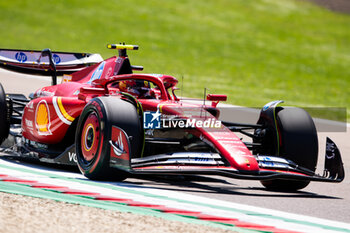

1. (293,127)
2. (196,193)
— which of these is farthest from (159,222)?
(293,127)

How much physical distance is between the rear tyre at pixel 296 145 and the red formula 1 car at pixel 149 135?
0.01m

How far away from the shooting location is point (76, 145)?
7.96 metres

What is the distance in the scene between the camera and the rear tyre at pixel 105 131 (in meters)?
7.37

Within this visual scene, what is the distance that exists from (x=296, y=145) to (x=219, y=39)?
28.3 metres

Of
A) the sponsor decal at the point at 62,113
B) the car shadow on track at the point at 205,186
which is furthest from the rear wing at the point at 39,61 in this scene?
the car shadow on track at the point at 205,186

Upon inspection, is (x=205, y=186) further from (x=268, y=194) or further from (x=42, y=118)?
(x=42, y=118)

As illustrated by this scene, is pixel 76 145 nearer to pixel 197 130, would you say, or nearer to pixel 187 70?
pixel 197 130

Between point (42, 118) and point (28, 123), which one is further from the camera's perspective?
point (28, 123)

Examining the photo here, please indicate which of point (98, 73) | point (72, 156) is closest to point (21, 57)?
point (98, 73)

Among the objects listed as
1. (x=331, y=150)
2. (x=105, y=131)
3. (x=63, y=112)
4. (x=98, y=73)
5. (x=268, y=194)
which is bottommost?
(x=268, y=194)

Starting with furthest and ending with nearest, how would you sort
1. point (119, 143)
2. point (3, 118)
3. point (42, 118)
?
point (3, 118)
point (42, 118)
point (119, 143)

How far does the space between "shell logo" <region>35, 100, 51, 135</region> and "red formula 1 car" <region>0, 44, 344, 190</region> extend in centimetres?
1

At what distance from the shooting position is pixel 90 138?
780cm

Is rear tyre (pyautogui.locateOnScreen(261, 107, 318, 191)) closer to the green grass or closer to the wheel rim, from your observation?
the wheel rim
